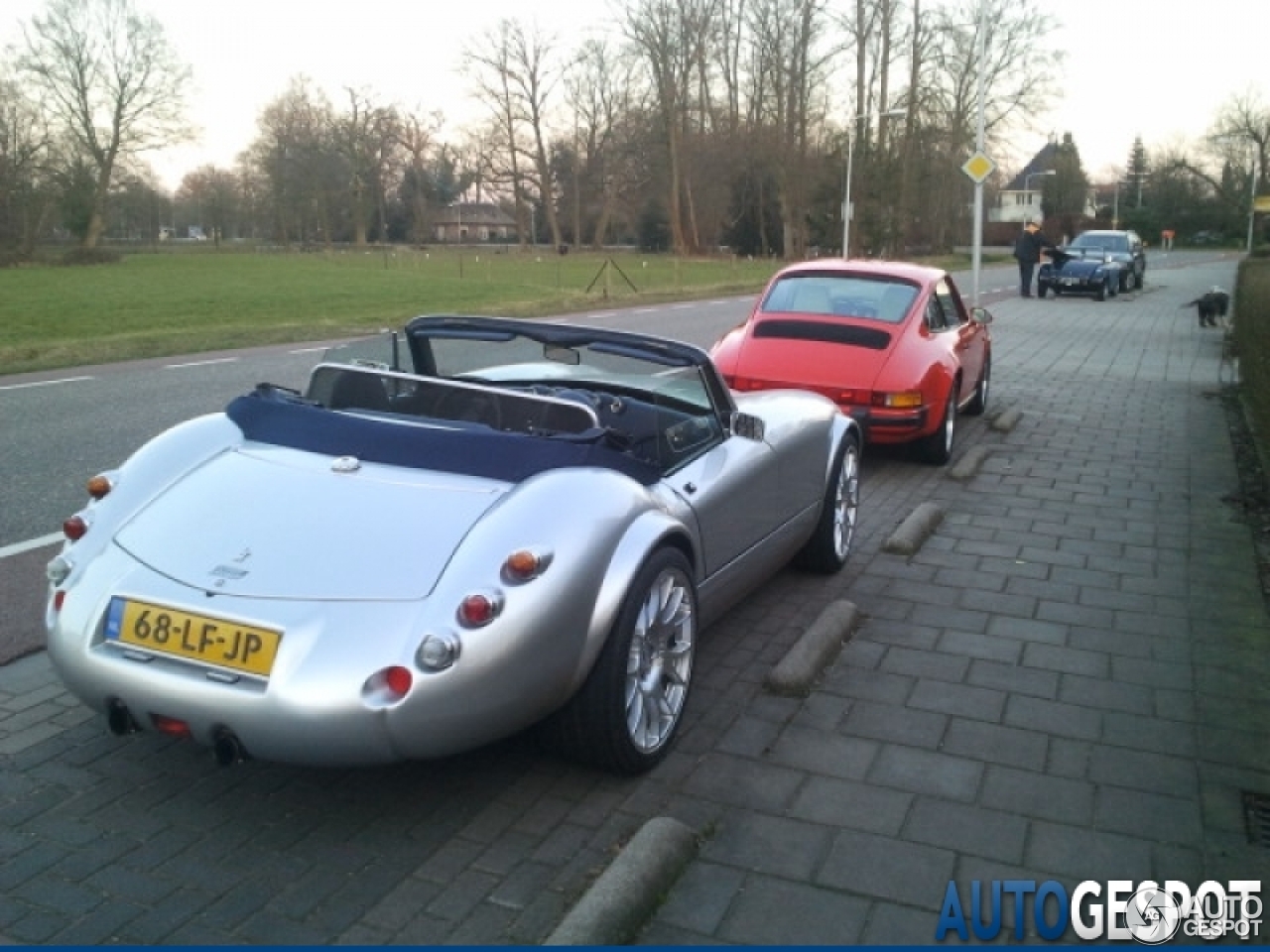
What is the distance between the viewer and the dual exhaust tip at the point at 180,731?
119 inches

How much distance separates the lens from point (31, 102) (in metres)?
55.7

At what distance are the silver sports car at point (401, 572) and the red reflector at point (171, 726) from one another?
0.5 inches

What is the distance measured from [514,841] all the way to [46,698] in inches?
75.9

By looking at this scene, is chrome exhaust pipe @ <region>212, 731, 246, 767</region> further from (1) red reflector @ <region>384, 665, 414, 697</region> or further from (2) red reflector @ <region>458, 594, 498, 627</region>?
(2) red reflector @ <region>458, 594, 498, 627</region>

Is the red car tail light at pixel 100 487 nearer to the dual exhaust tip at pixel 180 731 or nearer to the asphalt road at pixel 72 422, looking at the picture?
the dual exhaust tip at pixel 180 731

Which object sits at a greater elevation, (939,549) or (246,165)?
(246,165)

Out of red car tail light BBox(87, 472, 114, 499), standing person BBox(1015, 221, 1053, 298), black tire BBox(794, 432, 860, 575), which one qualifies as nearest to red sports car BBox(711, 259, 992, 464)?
black tire BBox(794, 432, 860, 575)

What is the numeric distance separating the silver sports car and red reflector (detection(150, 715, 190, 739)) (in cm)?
1

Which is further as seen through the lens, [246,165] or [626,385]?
[246,165]

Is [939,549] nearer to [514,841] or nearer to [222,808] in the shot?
[514,841]

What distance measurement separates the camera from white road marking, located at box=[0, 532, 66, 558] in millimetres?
5750

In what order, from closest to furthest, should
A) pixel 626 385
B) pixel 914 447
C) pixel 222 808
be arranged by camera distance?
pixel 222 808 < pixel 626 385 < pixel 914 447

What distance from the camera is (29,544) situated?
19.4ft

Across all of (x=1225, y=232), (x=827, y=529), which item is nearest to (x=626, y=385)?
(x=827, y=529)
